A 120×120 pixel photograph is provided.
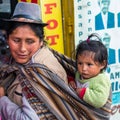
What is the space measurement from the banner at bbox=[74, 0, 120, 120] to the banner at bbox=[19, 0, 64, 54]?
6.8 inches

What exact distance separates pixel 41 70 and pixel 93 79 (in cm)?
39

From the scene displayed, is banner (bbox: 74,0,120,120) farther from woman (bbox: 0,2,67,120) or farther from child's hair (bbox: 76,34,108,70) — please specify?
woman (bbox: 0,2,67,120)

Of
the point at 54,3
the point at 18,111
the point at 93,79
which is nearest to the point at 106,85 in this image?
the point at 93,79

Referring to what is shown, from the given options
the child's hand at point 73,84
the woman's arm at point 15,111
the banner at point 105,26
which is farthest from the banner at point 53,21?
the woman's arm at point 15,111

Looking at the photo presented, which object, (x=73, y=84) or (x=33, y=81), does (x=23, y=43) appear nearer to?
(x=33, y=81)

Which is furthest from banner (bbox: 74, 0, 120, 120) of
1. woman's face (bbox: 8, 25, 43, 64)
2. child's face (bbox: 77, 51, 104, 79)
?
woman's face (bbox: 8, 25, 43, 64)

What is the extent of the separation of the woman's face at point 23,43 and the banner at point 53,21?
793 mm

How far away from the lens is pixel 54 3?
3.57 metres

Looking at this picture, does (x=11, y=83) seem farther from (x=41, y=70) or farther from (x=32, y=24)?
(x=32, y=24)

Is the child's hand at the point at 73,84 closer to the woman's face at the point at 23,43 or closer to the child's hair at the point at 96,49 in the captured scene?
the child's hair at the point at 96,49

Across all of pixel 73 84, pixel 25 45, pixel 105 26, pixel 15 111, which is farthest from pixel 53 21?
pixel 15 111

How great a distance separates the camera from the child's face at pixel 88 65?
111 inches

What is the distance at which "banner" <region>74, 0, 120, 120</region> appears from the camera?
12.3 feet

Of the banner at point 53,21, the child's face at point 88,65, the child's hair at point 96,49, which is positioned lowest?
the child's face at point 88,65
